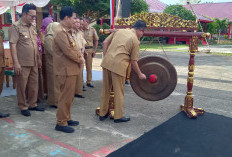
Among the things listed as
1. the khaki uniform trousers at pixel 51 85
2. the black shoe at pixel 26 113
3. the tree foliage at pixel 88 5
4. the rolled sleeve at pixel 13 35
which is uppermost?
the tree foliage at pixel 88 5

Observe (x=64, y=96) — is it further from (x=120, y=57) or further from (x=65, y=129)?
(x=120, y=57)

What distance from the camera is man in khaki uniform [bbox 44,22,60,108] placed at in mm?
4739

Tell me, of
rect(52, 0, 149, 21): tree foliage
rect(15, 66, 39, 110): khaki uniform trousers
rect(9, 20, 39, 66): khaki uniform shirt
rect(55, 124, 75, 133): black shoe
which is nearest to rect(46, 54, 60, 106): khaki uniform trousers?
rect(15, 66, 39, 110): khaki uniform trousers

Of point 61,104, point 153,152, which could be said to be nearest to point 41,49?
point 61,104

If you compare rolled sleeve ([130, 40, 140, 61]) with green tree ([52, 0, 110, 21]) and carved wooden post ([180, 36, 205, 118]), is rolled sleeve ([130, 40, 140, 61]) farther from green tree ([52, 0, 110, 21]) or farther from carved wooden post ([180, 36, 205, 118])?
green tree ([52, 0, 110, 21])

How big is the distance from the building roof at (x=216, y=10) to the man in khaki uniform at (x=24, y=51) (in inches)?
1444

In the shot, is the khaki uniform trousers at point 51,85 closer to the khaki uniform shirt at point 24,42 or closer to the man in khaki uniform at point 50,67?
the man in khaki uniform at point 50,67

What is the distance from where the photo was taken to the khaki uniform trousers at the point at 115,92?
4.00 meters

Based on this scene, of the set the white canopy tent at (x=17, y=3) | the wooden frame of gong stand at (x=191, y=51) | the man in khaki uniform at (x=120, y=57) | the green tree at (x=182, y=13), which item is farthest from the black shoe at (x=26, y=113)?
the green tree at (x=182, y=13)

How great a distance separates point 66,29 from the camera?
354cm

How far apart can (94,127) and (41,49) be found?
208cm

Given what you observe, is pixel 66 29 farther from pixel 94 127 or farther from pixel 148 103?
pixel 148 103

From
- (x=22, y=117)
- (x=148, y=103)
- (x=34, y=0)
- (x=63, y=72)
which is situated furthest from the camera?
(x=34, y=0)

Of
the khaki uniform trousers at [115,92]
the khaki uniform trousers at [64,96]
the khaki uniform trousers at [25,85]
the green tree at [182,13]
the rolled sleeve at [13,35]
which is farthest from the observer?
the green tree at [182,13]
